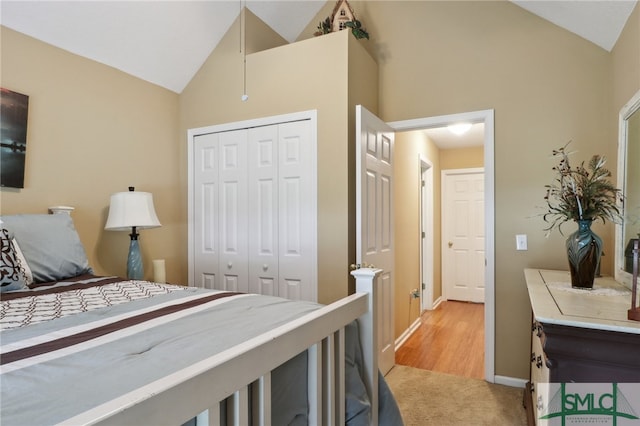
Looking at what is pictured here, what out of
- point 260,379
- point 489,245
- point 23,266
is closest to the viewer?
point 260,379

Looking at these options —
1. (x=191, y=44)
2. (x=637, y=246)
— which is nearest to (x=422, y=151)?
(x=191, y=44)

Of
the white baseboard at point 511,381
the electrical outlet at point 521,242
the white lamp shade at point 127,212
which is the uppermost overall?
the white lamp shade at point 127,212

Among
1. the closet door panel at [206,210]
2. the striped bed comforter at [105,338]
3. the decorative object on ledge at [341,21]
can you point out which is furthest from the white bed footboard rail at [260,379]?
the decorative object on ledge at [341,21]

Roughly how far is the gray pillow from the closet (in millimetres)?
1107

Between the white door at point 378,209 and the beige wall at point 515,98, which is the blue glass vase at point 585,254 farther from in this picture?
the white door at point 378,209

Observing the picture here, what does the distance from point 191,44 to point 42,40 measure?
1.05 metres

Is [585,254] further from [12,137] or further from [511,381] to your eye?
[12,137]

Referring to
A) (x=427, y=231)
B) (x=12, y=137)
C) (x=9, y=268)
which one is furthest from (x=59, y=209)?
(x=427, y=231)

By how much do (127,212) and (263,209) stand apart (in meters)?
0.97

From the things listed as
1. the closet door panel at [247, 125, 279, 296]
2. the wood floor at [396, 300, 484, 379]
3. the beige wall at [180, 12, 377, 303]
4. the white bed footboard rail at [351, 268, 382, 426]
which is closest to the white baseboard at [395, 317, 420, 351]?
the wood floor at [396, 300, 484, 379]

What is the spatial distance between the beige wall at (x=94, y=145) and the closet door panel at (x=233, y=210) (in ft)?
1.62

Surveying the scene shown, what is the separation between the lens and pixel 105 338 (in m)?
1.01

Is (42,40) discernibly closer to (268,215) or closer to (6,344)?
(268,215)

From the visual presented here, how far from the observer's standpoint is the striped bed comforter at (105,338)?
0.71 m
